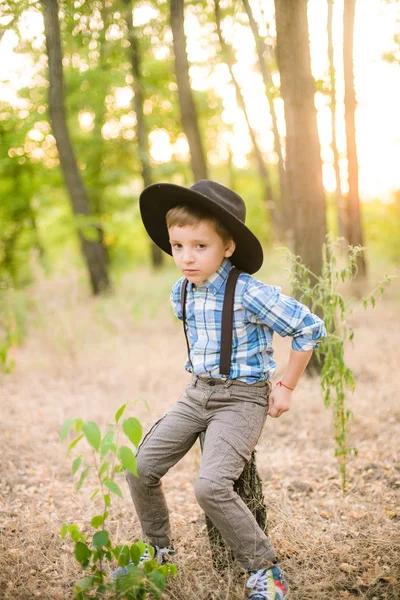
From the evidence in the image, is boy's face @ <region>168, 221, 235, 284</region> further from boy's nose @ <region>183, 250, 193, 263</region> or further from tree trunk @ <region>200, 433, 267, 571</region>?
tree trunk @ <region>200, 433, 267, 571</region>

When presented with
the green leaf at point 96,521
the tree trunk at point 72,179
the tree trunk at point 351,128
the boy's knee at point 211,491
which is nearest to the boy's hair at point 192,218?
the boy's knee at point 211,491

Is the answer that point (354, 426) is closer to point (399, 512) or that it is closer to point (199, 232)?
point (399, 512)

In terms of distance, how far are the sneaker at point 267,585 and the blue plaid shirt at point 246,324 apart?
0.84 m

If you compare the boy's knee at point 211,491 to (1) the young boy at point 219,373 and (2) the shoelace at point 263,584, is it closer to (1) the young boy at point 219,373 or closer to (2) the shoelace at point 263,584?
(1) the young boy at point 219,373

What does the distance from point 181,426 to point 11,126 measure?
960cm

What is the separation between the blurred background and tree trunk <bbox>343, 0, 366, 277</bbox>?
0.06ft

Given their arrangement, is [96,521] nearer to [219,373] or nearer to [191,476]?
[219,373]

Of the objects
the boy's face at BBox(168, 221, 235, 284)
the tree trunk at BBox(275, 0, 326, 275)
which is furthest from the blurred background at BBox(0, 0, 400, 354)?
the boy's face at BBox(168, 221, 235, 284)

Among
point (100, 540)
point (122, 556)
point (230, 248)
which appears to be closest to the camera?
point (100, 540)

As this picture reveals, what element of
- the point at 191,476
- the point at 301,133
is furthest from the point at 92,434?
the point at 301,133

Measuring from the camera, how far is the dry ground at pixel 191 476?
2.56 m

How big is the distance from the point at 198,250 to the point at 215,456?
0.94 metres

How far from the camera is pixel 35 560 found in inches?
108

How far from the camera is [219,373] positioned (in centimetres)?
241
